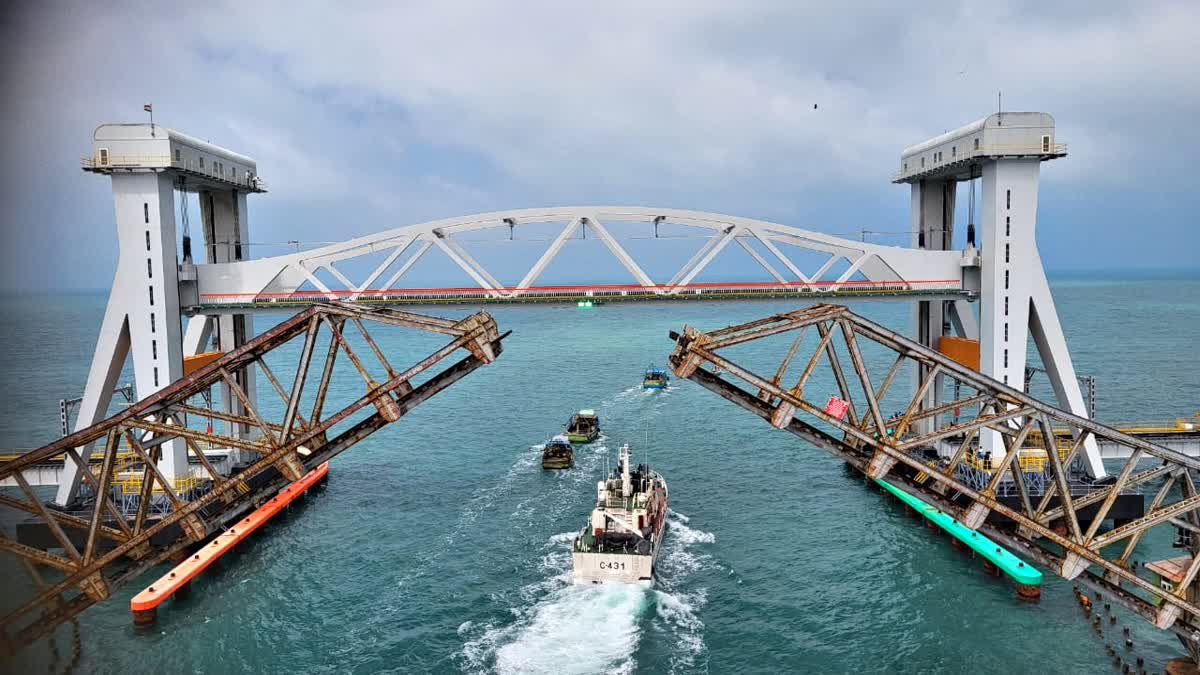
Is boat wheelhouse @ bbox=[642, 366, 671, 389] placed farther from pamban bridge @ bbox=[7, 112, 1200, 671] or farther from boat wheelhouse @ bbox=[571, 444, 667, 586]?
boat wheelhouse @ bbox=[571, 444, 667, 586]

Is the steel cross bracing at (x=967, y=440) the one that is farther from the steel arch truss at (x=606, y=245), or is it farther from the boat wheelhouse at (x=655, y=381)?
the boat wheelhouse at (x=655, y=381)

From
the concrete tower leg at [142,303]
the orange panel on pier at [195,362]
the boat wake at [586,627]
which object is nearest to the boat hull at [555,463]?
the boat wake at [586,627]

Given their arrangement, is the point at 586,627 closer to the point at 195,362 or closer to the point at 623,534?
the point at 623,534

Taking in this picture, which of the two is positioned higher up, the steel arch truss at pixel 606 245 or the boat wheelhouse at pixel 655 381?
the steel arch truss at pixel 606 245

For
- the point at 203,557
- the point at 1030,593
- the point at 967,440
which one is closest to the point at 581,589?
the point at 203,557

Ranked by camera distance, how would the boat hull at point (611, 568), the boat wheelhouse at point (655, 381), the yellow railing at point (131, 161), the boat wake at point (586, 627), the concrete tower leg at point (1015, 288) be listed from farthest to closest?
the boat wheelhouse at point (655, 381) < the concrete tower leg at point (1015, 288) < the yellow railing at point (131, 161) < the boat hull at point (611, 568) < the boat wake at point (586, 627)
